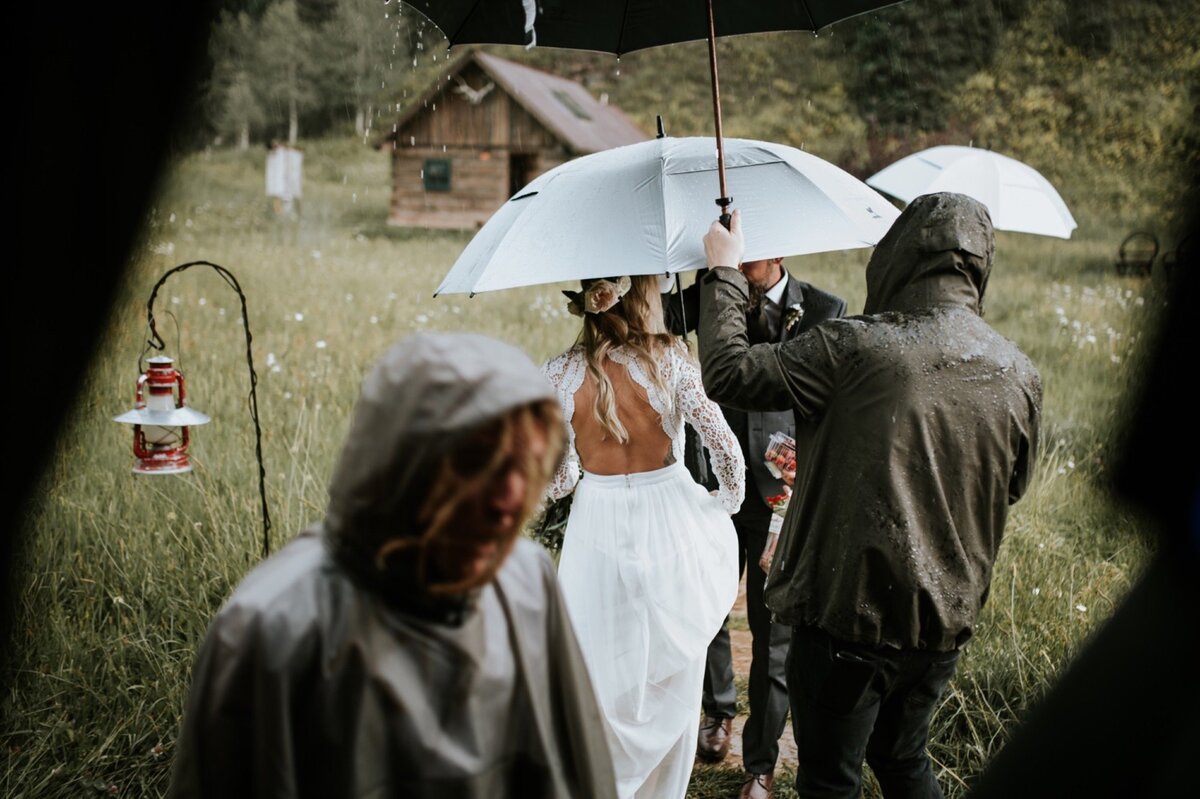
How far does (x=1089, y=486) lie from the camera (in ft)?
23.0

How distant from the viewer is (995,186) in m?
6.90

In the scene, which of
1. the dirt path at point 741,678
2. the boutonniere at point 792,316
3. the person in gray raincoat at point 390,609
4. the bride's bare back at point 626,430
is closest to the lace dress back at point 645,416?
the bride's bare back at point 626,430

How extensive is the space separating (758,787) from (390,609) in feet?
9.83

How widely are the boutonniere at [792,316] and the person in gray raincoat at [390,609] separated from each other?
2976 millimetres

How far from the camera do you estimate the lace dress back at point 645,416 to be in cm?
400

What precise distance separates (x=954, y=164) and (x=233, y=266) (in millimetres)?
7370

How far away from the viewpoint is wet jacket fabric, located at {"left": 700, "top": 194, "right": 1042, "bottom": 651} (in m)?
2.88

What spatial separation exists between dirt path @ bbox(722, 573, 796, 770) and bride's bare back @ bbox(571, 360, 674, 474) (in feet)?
4.87

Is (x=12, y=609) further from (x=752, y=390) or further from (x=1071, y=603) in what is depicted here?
(x=1071, y=603)

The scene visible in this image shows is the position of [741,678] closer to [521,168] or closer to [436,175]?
[436,175]

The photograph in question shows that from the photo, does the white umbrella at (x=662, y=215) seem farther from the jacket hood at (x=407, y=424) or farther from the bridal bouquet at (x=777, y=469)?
the jacket hood at (x=407, y=424)

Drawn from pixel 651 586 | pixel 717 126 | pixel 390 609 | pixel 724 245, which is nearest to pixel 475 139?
pixel 717 126

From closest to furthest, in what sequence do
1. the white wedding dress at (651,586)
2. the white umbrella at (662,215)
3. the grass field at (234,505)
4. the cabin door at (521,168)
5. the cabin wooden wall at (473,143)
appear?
the white umbrella at (662,215)
the white wedding dress at (651,586)
the grass field at (234,505)
the cabin wooden wall at (473,143)
the cabin door at (521,168)

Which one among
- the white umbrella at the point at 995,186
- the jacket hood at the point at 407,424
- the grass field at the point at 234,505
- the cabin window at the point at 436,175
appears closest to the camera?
the jacket hood at the point at 407,424
